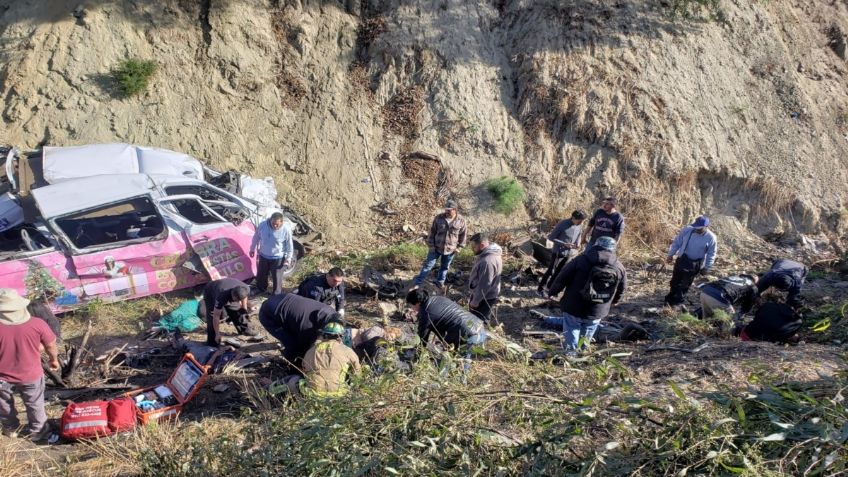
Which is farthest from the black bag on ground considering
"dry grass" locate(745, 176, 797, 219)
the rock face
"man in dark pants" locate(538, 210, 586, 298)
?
"dry grass" locate(745, 176, 797, 219)

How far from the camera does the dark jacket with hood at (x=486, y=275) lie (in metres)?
6.45

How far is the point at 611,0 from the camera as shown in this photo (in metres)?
11.4

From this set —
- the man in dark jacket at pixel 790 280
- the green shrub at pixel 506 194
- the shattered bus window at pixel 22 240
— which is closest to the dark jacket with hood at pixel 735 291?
the man in dark jacket at pixel 790 280

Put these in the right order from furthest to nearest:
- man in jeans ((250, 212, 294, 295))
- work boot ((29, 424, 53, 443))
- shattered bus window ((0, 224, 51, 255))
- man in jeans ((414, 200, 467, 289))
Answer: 1. man in jeans ((414, 200, 467, 289))
2. man in jeans ((250, 212, 294, 295))
3. shattered bus window ((0, 224, 51, 255))
4. work boot ((29, 424, 53, 443))

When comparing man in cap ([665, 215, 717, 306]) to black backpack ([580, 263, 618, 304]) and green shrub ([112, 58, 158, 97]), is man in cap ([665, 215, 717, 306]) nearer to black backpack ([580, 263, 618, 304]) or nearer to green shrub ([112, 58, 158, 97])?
black backpack ([580, 263, 618, 304])

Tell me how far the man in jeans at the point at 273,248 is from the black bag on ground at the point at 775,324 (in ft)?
19.2

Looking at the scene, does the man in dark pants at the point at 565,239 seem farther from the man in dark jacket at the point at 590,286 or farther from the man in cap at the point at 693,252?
the man in dark jacket at the point at 590,286

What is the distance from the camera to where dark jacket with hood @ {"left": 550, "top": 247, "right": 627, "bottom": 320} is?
572 cm

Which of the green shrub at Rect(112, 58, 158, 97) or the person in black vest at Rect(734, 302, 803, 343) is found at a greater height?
the green shrub at Rect(112, 58, 158, 97)

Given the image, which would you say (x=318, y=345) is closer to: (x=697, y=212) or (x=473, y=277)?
(x=473, y=277)

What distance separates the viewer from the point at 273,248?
7488mm

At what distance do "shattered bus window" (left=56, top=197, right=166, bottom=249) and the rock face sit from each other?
120 inches

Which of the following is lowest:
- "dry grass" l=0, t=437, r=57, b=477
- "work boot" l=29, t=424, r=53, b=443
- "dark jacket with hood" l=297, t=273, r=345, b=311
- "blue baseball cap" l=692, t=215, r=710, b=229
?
"work boot" l=29, t=424, r=53, b=443

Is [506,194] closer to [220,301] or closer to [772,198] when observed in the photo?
[772,198]
